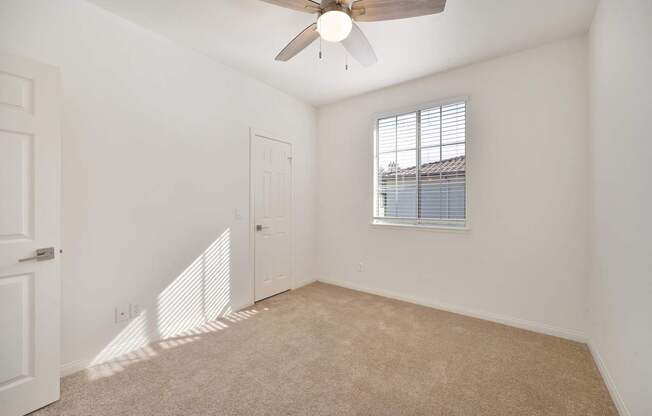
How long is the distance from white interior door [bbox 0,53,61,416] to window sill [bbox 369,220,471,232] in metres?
3.14

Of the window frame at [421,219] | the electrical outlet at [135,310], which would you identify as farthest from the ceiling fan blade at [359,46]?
the electrical outlet at [135,310]

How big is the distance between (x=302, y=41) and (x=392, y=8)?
0.68 m

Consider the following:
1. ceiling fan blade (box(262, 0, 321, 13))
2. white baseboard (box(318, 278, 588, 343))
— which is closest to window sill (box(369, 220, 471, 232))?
white baseboard (box(318, 278, 588, 343))

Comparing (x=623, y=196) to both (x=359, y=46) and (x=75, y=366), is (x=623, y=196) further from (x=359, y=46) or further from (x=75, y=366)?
(x=75, y=366)

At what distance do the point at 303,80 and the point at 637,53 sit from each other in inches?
113

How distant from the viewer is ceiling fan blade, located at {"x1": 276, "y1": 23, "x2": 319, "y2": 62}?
1.90 metres

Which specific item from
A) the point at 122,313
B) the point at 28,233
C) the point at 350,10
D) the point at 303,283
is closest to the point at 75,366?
the point at 122,313

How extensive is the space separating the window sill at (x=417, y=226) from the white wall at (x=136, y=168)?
173 cm

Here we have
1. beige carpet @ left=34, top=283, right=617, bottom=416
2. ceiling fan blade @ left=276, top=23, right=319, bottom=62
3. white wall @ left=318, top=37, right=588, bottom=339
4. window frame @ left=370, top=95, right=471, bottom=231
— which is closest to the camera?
beige carpet @ left=34, top=283, right=617, bottom=416

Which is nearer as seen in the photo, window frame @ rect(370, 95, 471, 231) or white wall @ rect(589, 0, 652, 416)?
white wall @ rect(589, 0, 652, 416)

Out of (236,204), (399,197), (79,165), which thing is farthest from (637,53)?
(79,165)

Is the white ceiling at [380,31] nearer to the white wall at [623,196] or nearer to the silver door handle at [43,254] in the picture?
the white wall at [623,196]

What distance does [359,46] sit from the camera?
6.87 feet

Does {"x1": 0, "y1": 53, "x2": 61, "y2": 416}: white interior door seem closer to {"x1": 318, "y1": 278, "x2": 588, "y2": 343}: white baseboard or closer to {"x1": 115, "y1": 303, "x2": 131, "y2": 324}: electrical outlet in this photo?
{"x1": 115, "y1": 303, "x2": 131, "y2": 324}: electrical outlet
